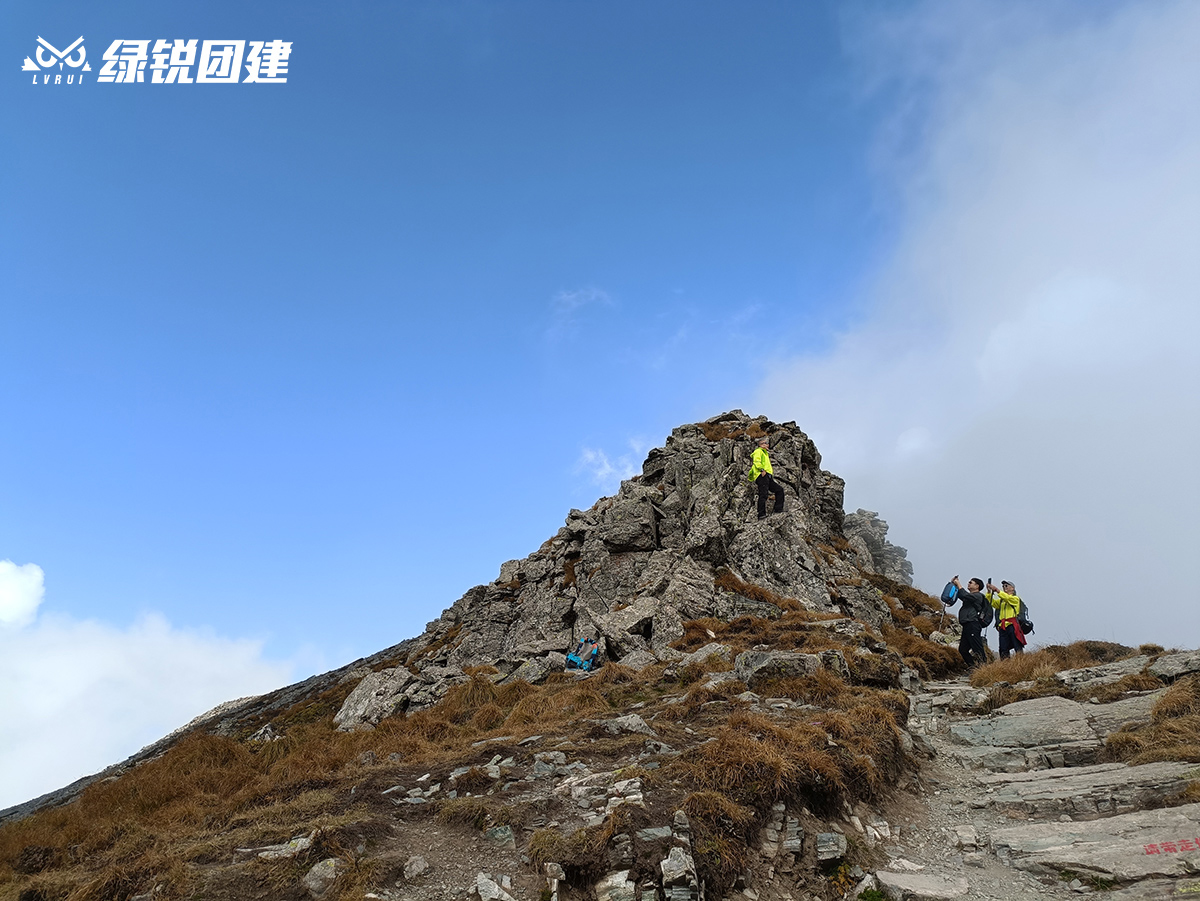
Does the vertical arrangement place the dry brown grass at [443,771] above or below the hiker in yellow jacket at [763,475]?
below

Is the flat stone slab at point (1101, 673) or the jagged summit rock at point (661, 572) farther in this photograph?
the jagged summit rock at point (661, 572)

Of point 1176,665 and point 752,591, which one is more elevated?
point 752,591

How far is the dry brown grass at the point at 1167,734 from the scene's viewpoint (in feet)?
32.9

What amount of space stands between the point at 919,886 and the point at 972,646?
16964mm

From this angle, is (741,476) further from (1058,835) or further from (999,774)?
(1058,835)

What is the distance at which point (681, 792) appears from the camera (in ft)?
30.1

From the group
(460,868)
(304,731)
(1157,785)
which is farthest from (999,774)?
(304,731)

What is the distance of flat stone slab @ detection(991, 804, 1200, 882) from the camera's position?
7.38 meters

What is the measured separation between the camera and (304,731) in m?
19.5

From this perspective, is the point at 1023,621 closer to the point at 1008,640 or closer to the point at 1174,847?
the point at 1008,640

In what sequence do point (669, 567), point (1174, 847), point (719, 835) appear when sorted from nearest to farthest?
point (1174, 847) < point (719, 835) < point (669, 567)

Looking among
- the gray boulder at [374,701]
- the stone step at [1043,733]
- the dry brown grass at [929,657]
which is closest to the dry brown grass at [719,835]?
the stone step at [1043,733]

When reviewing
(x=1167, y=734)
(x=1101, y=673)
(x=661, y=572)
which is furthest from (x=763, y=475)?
(x=1167, y=734)

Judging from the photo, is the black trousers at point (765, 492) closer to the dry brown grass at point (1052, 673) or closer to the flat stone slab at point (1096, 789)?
the dry brown grass at point (1052, 673)
